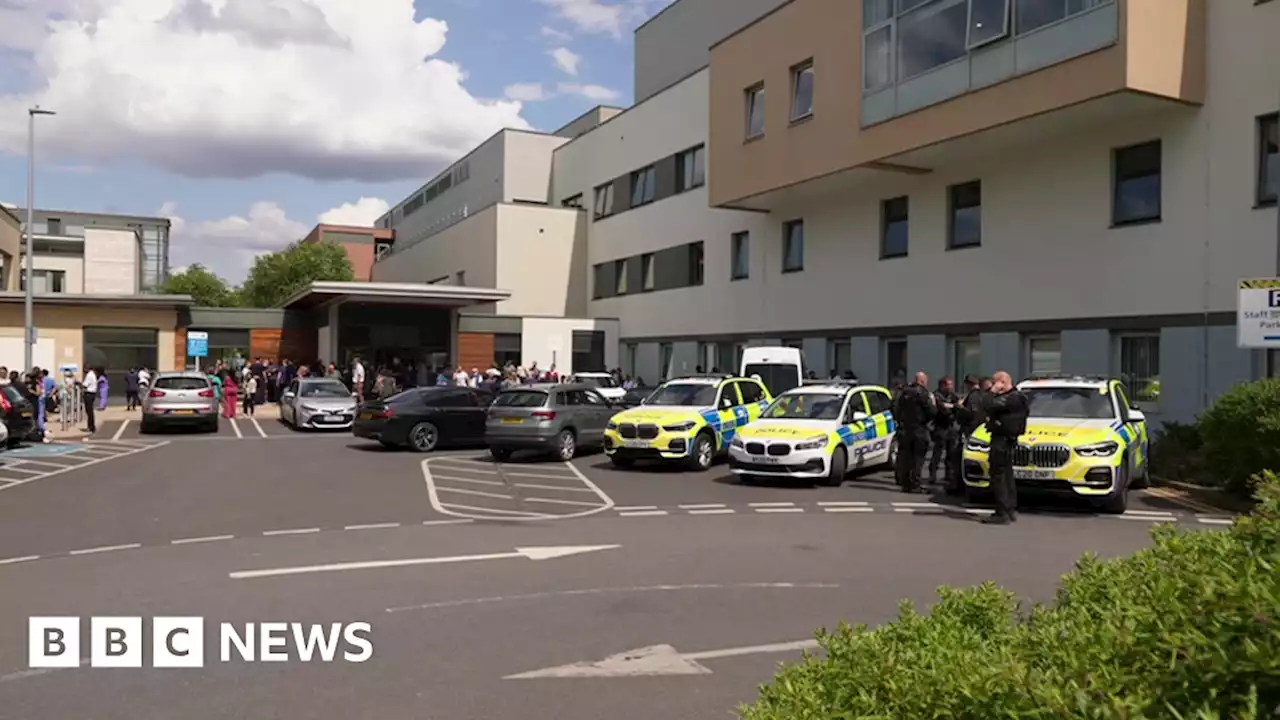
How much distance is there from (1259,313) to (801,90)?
49.2 feet

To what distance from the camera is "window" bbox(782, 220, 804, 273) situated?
29.9m

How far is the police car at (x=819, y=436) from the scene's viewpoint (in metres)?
15.9

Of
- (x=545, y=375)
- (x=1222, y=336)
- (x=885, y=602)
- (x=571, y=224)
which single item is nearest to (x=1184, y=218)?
Answer: (x=1222, y=336)

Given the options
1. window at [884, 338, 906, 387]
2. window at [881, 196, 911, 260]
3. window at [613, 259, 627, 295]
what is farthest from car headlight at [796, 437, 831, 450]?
window at [613, 259, 627, 295]

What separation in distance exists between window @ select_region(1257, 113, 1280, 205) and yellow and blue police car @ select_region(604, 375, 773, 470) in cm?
960

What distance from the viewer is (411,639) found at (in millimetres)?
6902

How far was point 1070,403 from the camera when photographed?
48.0ft

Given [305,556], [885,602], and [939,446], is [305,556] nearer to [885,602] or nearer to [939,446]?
[885,602]

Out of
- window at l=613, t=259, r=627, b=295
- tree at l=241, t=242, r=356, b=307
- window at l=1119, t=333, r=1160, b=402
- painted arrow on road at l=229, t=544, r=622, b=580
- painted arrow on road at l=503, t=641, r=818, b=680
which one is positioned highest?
tree at l=241, t=242, r=356, b=307

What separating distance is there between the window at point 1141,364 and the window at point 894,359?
6383mm

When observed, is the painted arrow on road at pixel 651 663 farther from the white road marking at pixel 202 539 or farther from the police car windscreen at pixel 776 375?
the police car windscreen at pixel 776 375

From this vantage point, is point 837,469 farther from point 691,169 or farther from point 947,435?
point 691,169

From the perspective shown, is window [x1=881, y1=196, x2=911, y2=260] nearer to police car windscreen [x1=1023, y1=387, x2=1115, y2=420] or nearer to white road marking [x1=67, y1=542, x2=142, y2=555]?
police car windscreen [x1=1023, y1=387, x2=1115, y2=420]

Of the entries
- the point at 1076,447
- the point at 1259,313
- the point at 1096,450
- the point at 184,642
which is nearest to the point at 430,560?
the point at 184,642
